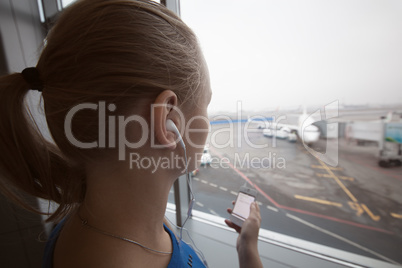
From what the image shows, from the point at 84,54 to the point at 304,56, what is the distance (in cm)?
99

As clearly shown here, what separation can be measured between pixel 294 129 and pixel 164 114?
0.86 meters

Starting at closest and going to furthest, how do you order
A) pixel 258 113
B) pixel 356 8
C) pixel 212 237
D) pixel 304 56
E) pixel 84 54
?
pixel 84 54 < pixel 356 8 < pixel 304 56 < pixel 258 113 < pixel 212 237

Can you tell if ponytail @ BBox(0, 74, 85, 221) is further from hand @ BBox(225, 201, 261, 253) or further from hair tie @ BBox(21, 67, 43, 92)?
hand @ BBox(225, 201, 261, 253)

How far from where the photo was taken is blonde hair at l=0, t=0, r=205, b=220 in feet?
1.33

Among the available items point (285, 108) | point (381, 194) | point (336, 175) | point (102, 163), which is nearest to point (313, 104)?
point (285, 108)

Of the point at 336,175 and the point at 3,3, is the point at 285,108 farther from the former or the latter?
the point at 3,3

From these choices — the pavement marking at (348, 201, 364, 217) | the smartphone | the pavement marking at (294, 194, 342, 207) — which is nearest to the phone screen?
the smartphone

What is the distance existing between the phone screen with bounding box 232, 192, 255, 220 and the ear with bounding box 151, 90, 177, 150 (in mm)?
564

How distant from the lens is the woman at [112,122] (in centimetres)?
41

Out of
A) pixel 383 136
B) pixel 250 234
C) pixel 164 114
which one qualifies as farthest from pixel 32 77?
pixel 383 136

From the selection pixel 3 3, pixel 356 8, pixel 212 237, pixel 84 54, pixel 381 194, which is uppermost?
pixel 3 3

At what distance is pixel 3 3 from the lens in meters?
1.06

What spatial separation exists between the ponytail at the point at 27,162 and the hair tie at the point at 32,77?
2 centimetres

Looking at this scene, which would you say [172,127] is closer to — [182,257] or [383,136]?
[182,257]
